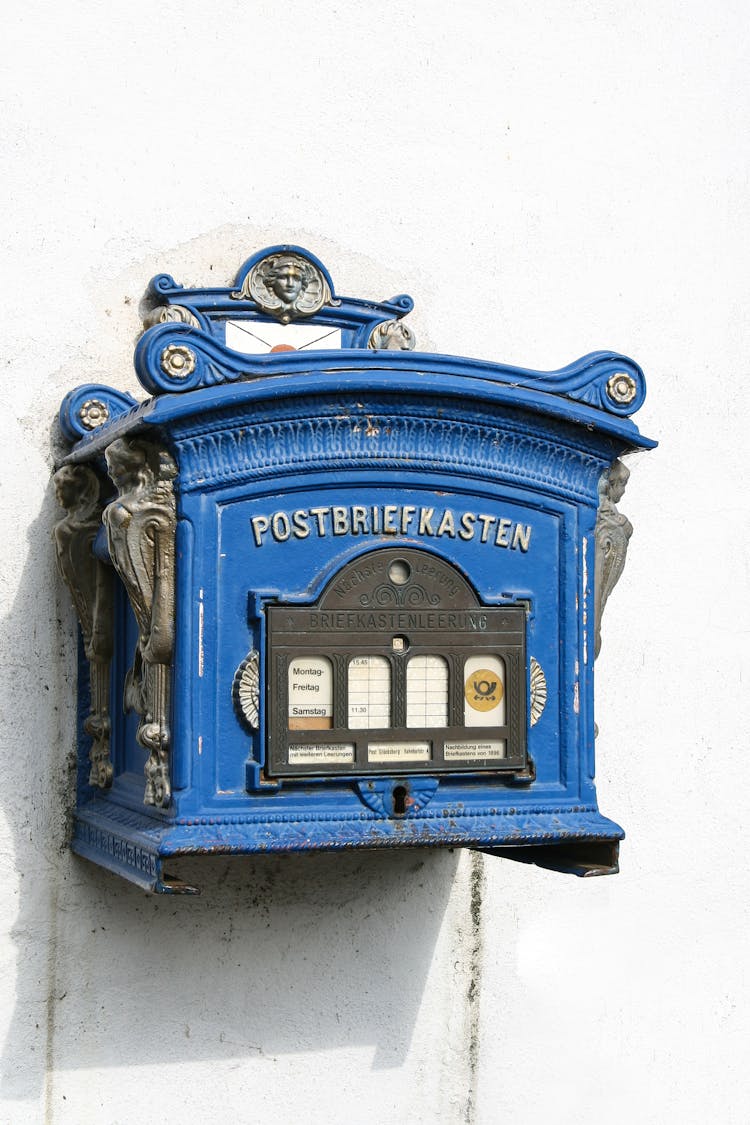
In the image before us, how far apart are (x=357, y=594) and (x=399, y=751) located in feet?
1.14

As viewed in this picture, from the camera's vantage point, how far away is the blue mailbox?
3205 millimetres

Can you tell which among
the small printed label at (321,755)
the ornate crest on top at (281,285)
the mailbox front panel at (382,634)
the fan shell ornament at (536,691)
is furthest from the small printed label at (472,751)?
the ornate crest on top at (281,285)

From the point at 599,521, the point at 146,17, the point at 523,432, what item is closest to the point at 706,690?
the point at 599,521

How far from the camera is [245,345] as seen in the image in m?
3.99

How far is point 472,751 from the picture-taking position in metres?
3.36

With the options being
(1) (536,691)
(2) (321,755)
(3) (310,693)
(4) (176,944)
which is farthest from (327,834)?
(4) (176,944)

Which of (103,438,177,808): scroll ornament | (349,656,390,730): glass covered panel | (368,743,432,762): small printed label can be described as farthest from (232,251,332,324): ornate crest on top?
(368,743,432,762): small printed label

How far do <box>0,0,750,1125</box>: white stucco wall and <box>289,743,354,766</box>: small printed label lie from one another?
79cm

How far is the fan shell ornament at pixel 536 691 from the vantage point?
11.3ft

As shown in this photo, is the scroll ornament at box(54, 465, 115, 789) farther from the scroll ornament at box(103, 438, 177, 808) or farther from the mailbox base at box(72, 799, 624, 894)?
the scroll ornament at box(103, 438, 177, 808)

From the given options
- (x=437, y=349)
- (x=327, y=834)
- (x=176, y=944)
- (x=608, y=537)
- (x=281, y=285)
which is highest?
(x=281, y=285)

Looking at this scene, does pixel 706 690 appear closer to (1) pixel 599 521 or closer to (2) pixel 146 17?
(1) pixel 599 521

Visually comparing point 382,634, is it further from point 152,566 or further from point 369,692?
point 152,566

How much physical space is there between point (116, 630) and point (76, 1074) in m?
1.09
